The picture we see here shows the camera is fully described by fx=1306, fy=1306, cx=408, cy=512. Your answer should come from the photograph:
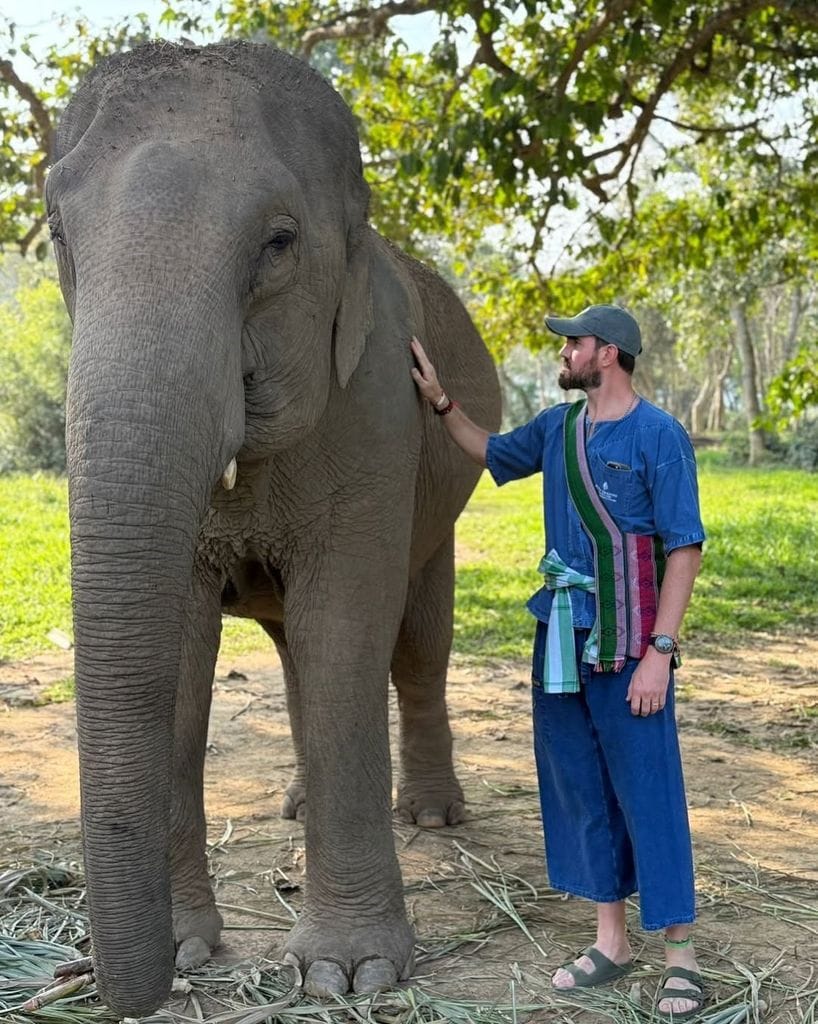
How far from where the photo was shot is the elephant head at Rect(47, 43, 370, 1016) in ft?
9.05

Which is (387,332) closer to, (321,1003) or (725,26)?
(321,1003)

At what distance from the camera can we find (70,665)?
8.86 meters

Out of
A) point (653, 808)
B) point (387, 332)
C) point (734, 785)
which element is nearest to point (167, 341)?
point (387, 332)

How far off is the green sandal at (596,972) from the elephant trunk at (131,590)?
1.41m

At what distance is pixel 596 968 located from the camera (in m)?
3.85

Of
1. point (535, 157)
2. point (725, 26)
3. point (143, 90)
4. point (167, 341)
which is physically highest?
point (725, 26)

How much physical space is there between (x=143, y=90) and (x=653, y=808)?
234cm

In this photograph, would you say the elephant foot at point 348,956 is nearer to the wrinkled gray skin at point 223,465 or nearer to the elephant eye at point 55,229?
the wrinkled gray skin at point 223,465

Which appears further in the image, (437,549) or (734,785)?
(734,785)

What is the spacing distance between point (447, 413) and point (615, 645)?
1009 millimetres

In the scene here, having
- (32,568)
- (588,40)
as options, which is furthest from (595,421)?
(32,568)

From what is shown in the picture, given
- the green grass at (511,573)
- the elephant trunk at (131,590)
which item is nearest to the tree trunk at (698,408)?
the green grass at (511,573)

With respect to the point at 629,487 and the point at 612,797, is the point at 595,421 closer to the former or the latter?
the point at 629,487

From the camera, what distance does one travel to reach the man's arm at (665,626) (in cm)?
356
